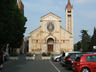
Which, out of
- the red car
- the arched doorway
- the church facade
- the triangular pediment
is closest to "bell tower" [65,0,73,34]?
the church facade

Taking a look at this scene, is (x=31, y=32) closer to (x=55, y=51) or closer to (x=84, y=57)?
(x=55, y=51)

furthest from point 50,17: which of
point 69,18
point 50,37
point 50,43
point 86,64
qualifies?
point 86,64

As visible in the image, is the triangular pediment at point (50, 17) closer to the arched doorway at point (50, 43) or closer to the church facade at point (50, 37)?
the church facade at point (50, 37)

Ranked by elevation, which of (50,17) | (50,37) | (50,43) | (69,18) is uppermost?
(69,18)

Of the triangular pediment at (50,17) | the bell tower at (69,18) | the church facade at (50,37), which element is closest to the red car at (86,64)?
the church facade at (50,37)

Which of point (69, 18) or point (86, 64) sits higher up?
point (69, 18)

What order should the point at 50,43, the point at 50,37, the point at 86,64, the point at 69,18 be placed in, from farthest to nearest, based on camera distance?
the point at 69,18 < the point at 50,43 < the point at 50,37 < the point at 86,64

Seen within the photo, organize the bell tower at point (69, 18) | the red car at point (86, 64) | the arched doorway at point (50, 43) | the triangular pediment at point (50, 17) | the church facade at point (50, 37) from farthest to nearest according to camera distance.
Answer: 1. the bell tower at point (69, 18)
2. the arched doorway at point (50, 43)
3. the triangular pediment at point (50, 17)
4. the church facade at point (50, 37)
5. the red car at point (86, 64)

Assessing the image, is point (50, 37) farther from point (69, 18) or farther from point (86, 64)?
point (86, 64)

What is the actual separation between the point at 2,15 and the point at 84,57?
8.72 metres

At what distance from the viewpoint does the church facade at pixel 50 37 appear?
64438 mm

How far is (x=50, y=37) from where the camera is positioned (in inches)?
2549

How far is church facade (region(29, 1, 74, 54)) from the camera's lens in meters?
64.4

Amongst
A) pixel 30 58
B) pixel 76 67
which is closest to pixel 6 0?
pixel 76 67
